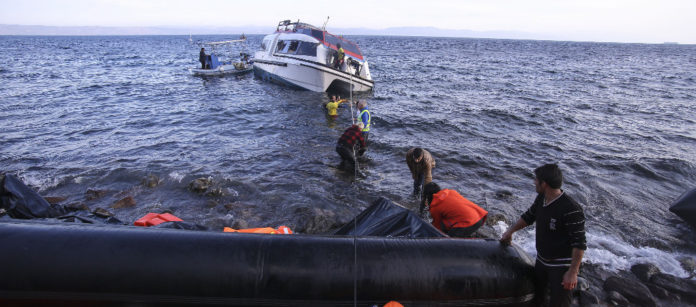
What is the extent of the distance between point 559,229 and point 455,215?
165 centimetres

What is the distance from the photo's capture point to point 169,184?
766cm

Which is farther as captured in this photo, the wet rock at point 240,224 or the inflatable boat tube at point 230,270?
the wet rock at point 240,224

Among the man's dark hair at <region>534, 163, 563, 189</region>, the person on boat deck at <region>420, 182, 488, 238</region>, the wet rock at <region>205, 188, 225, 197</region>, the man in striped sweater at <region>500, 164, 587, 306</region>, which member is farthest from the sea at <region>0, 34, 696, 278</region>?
the man's dark hair at <region>534, 163, 563, 189</region>

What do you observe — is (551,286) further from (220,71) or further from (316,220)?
(220,71)

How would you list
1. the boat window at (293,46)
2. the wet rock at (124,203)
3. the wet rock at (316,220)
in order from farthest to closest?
the boat window at (293,46) → the wet rock at (124,203) → the wet rock at (316,220)

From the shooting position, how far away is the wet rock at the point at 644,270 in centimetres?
470

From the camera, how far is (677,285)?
14.8 feet

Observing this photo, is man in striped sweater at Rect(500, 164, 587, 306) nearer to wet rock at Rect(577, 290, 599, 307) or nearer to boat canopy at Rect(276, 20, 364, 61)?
wet rock at Rect(577, 290, 599, 307)

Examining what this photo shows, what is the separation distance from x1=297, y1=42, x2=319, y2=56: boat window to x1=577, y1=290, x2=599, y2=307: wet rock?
1563 centimetres

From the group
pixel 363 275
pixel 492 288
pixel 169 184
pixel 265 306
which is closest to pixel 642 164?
pixel 492 288

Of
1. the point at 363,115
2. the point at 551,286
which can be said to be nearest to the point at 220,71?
the point at 363,115

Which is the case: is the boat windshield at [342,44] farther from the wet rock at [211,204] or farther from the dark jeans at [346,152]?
the wet rock at [211,204]

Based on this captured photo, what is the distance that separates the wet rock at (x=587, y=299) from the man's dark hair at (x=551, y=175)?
2050mm

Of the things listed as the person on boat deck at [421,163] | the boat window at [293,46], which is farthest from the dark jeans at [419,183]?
the boat window at [293,46]
